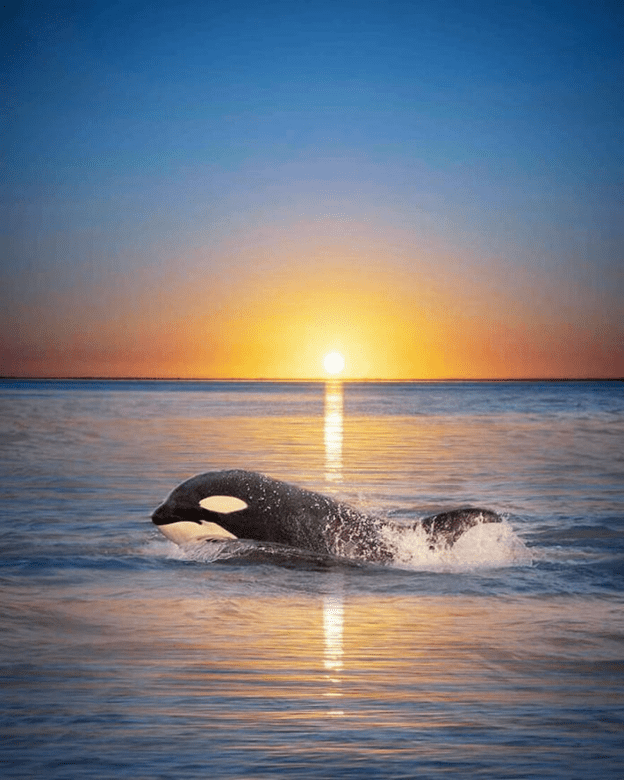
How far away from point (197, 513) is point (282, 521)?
1084 millimetres

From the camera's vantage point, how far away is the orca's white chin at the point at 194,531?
13141mm

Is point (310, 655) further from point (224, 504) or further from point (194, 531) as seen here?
point (194, 531)

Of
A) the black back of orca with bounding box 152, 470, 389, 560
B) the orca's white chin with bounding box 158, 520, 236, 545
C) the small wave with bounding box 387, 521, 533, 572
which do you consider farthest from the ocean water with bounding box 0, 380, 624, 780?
the black back of orca with bounding box 152, 470, 389, 560

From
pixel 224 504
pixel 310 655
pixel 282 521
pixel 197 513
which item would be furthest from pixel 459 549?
pixel 310 655

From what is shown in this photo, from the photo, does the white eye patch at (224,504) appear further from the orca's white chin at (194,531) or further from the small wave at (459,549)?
the small wave at (459,549)

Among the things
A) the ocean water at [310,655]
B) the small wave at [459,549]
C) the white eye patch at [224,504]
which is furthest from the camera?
the white eye patch at [224,504]

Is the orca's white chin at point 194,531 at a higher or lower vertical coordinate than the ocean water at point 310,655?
higher

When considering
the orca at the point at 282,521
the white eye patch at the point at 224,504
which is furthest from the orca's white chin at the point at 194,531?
the white eye patch at the point at 224,504

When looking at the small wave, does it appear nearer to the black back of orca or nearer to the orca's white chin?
the black back of orca

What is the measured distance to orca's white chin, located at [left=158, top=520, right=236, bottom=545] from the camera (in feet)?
43.1

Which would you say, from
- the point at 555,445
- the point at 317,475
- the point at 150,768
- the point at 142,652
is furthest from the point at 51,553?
the point at 555,445

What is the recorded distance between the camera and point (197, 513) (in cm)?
1312

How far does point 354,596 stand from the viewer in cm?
1084

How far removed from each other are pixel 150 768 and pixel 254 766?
0.59m
